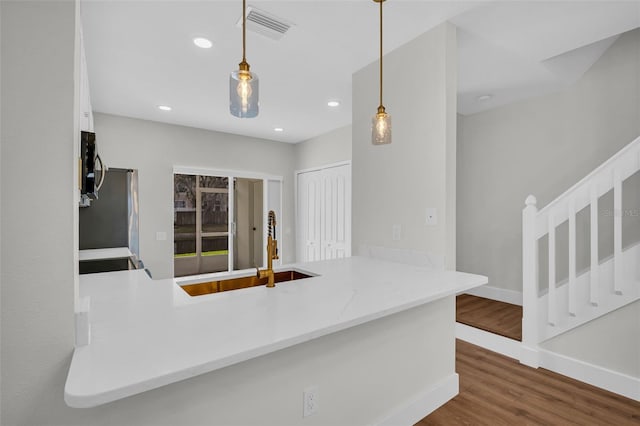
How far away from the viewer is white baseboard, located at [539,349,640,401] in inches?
86.3

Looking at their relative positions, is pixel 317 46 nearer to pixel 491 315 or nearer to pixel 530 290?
pixel 530 290

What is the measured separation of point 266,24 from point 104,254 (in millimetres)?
2767

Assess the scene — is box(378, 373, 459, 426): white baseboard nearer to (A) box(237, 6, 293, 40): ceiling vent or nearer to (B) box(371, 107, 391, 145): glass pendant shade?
(B) box(371, 107, 391, 145): glass pendant shade

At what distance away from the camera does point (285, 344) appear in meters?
1.01

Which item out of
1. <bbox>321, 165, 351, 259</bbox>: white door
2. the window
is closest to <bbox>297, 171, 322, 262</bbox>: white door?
<bbox>321, 165, 351, 259</bbox>: white door

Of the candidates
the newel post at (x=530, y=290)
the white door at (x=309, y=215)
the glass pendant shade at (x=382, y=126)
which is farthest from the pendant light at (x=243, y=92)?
the white door at (x=309, y=215)

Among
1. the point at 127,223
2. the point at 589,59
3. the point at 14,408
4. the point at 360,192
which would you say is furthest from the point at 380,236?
the point at 127,223

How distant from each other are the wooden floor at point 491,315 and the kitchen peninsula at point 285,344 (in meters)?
1.20

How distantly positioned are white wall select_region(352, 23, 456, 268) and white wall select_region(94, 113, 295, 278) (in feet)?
9.35

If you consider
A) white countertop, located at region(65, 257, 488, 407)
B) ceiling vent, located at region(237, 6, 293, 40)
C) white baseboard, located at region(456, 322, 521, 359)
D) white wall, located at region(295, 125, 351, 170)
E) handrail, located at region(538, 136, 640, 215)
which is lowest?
white baseboard, located at region(456, 322, 521, 359)

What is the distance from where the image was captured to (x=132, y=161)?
4.21m

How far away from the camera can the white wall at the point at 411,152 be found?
2127 millimetres

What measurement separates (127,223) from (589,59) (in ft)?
16.9

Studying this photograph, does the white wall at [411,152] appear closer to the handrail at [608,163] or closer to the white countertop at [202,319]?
the white countertop at [202,319]
